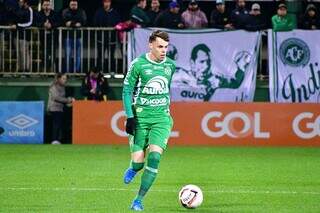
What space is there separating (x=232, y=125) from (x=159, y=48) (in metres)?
12.0

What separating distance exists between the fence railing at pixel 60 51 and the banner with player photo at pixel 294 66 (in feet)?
12.9

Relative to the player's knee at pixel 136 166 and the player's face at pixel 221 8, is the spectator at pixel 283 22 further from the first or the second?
the player's knee at pixel 136 166

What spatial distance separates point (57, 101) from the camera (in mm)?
24188

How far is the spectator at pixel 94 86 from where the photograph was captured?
24.0 metres

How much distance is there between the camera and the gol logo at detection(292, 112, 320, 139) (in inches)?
926

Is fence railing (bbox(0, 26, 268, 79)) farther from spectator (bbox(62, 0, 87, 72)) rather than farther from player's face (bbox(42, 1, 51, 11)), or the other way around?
player's face (bbox(42, 1, 51, 11))

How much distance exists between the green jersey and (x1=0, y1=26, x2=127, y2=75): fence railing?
42.0 ft

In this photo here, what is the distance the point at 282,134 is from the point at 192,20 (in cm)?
378

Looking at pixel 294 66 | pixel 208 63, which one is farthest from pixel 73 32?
pixel 294 66

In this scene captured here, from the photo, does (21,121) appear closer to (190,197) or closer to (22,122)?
(22,122)

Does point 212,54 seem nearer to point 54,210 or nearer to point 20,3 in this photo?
point 20,3

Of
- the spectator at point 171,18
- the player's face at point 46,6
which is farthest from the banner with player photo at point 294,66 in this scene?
the player's face at point 46,6

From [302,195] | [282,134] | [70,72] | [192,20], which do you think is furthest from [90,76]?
[302,195]

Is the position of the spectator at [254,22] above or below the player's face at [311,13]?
below
